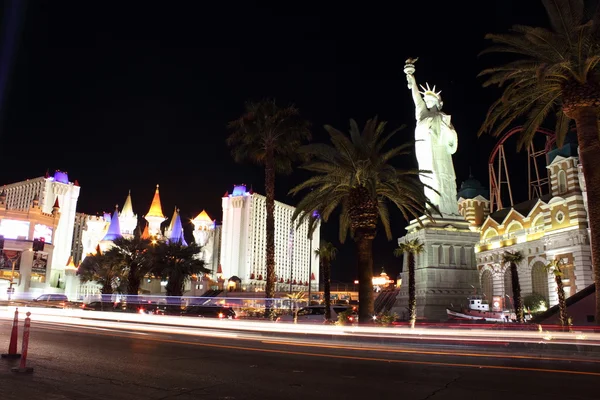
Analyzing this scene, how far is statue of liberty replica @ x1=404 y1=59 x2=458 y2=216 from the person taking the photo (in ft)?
116

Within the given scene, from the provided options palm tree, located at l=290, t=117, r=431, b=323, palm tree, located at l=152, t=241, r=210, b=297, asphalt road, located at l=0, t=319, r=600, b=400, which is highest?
palm tree, located at l=290, t=117, r=431, b=323

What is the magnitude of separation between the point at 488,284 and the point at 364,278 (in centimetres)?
3453

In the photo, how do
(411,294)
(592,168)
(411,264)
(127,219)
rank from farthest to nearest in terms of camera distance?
(127,219) < (411,264) < (411,294) < (592,168)

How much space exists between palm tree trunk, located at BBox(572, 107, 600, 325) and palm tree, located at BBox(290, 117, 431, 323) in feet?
22.3

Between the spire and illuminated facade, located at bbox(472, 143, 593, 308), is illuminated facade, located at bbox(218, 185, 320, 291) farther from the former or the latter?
illuminated facade, located at bbox(472, 143, 593, 308)

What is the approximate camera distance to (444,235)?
33.5 metres

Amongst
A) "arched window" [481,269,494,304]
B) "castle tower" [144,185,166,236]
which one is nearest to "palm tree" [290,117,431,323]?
"arched window" [481,269,494,304]

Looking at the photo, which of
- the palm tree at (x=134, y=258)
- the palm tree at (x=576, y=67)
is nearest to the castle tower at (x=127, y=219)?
the palm tree at (x=134, y=258)

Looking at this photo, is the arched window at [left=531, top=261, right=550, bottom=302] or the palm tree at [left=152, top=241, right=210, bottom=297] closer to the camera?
the palm tree at [left=152, top=241, right=210, bottom=297]

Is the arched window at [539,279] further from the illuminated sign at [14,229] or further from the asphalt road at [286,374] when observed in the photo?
the illuminated sign at [14,229]

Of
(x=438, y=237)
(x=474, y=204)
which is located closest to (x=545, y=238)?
(x=438, y=237)

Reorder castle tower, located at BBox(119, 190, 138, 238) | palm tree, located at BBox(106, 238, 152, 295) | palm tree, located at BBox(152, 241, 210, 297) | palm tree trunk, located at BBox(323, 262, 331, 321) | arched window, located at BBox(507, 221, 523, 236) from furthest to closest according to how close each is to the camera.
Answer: castle tower, located at BBox(119, 190, 138, 238)
arched window, located at BBox(507, 221, 523, 236)
palm tree, located at BBox(106, 238, 152, 295)
palm tree, located at BBox(152, 241, 210, 297)
palm tree trunk, located at BBox(323, 262, 331, 321)

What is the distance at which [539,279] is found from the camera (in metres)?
42.9

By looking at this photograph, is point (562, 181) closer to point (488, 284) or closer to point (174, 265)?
point (488, 284)
